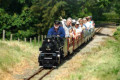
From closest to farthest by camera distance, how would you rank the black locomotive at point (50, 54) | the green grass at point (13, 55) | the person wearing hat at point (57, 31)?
the green grass at point (13, 55)
the black locomotive at point (50, 54)
the person wearing hat at point (57, 31)

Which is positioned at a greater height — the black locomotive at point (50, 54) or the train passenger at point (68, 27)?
the train passenger at point (68, 27)

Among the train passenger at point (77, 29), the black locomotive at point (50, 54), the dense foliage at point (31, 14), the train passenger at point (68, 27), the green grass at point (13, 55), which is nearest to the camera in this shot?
the green grass at point (13, 55)

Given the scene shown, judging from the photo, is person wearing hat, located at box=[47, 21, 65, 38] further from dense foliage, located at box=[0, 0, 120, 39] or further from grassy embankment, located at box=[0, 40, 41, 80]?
dense foliage, located at box=[0, 0, 120, 39]

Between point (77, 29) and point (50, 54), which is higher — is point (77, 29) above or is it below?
above

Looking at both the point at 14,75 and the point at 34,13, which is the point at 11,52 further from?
the point at 34,13

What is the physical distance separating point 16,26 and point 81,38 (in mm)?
27877


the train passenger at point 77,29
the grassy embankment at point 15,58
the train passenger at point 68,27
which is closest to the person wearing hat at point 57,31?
the train passenger at point 68,27

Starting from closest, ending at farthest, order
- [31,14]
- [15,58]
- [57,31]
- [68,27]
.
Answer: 1. [15,58]
2. [57,31]
3. [68,27]
4. [31,14]

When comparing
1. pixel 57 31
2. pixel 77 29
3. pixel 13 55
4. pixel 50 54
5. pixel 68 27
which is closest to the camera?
pixel 50 54

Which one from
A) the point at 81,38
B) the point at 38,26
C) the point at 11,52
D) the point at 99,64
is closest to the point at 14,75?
the point at 11,52

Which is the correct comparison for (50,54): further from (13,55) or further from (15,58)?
(13,55)

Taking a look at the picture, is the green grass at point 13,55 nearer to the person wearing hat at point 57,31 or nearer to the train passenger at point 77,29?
the person wearing hat at point 57,31

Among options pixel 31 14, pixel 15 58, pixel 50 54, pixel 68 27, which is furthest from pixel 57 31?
pixel 31 14

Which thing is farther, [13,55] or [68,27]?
[68,27]
